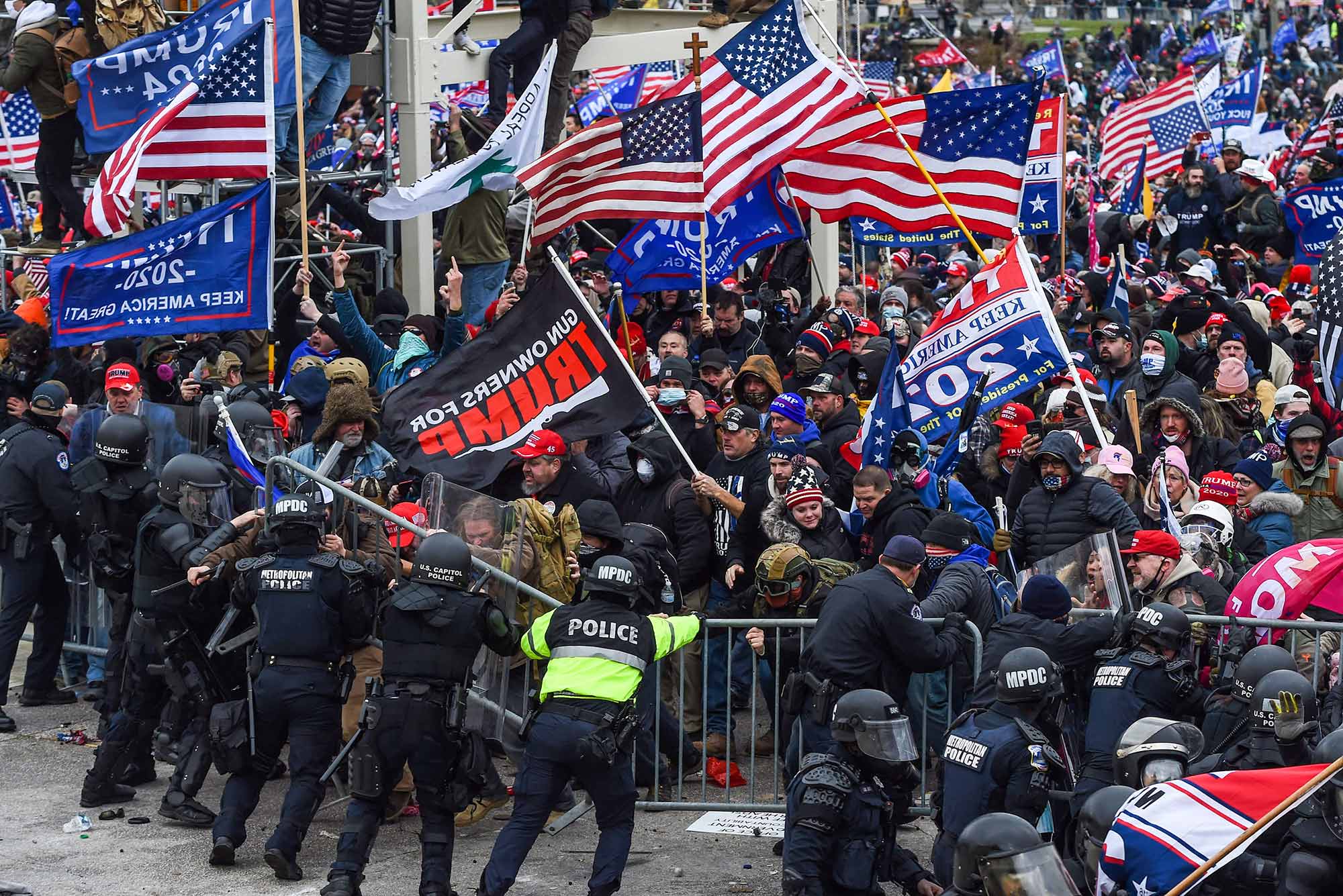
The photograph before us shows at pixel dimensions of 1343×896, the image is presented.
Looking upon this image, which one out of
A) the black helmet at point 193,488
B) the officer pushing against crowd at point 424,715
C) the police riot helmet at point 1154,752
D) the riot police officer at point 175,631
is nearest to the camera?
the police riot helmet at point 1154,752

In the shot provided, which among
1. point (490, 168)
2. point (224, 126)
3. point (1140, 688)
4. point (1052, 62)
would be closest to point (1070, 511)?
point (1140, 688)

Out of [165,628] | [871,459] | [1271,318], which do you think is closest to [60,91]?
[165,628]

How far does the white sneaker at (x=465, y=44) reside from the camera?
52.4ft

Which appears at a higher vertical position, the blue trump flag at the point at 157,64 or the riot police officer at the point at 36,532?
the blue trump flag at the point at 157,64

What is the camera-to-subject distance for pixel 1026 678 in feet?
26.8

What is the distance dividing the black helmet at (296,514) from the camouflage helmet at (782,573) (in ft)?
7.07

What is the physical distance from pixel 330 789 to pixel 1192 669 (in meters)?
4.71

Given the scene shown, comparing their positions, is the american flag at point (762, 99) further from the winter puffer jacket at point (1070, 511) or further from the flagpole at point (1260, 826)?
the flagpole at point (1260, 826)

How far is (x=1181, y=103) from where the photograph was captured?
74.2ft

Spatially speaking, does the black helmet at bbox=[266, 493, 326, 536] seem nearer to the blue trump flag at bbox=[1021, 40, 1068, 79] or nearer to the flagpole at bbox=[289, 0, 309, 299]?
the flagpole at bbox=[289, 0, 309, 299]

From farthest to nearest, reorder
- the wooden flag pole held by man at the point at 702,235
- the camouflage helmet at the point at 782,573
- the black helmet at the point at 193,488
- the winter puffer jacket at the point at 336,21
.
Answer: the winter puffer jacket at the point at 336,21, the wooden flag pole held by man at the point at 702,235, the black helmet at the point at 193,488, the camouflage helmet at the point at 782,573

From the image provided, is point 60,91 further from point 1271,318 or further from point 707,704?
point 1271,318

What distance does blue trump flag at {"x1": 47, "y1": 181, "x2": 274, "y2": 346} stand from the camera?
12.1 metres

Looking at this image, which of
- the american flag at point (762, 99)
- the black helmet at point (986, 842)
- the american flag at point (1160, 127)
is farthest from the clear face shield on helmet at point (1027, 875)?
the american flag at point (1160, 127)
